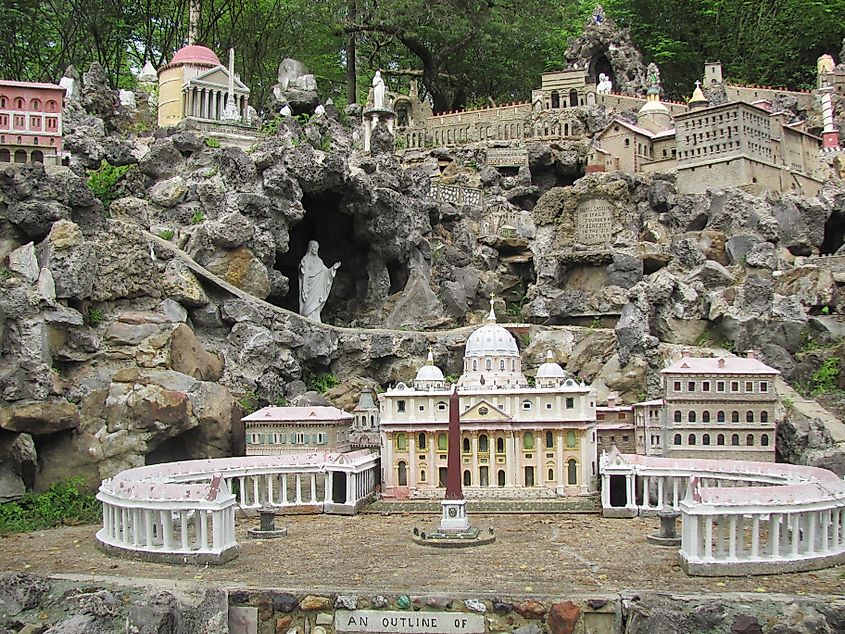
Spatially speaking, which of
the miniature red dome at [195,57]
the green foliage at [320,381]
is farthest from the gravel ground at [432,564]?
the miniature red dome at [195,57]

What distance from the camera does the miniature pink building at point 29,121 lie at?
54594 millimetres

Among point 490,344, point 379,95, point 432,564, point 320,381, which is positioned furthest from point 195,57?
point 432,564

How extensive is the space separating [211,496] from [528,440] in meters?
19.1

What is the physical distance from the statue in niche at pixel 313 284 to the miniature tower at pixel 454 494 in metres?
20.0

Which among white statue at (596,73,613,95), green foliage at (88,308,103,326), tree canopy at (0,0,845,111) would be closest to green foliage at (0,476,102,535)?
green foliage at (88,308,103,326)

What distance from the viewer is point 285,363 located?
2170 inches

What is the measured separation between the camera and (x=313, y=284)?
61250 millimetres

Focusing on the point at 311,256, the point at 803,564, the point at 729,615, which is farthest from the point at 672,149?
the point at 729,615

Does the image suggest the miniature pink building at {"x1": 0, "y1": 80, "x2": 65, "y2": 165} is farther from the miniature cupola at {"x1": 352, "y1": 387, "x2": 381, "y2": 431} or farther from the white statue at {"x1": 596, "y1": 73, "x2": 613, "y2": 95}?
the white statue at {"x1": 596, "y1": 73, "x2": 613, "y2": 95}

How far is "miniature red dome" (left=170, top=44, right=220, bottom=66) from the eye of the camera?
6781cm

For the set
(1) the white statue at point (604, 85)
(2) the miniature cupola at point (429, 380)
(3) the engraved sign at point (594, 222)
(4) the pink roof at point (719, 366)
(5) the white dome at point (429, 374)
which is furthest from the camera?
(1) the white statue at point (604, 85)

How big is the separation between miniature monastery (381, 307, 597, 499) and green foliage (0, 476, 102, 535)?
1507 cm

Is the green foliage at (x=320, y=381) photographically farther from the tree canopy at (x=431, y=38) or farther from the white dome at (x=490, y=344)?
the tree canopy at (x=431, y=38)

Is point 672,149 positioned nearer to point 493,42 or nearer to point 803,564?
point 493,42
